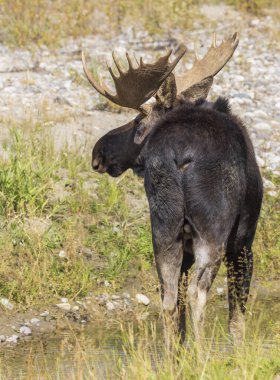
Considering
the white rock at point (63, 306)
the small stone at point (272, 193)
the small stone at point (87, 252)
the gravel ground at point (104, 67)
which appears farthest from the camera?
the gravel ground at point (104, 67)

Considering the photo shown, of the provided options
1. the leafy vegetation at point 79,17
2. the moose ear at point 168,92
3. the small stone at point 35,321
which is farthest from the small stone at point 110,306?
the leafy vegetation at point 79,17

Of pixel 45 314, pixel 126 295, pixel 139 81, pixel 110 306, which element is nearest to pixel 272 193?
pixel 126 295

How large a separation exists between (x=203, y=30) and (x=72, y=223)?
910 centimetres

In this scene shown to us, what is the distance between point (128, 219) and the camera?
10.5 m

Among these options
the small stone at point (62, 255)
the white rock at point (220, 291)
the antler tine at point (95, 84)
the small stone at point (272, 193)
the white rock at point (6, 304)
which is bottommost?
the white rock at point (220, 291)

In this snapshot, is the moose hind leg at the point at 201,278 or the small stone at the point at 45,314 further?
the small stone at the point at 45,314

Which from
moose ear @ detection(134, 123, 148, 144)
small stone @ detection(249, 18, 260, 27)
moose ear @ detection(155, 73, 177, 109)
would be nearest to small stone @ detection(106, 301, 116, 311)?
moose ear @ detection(134, 123, 148, 144)

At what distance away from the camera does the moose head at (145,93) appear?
298 inches

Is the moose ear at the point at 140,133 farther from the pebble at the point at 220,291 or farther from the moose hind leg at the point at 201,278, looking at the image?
the pebble at the point at 220,291

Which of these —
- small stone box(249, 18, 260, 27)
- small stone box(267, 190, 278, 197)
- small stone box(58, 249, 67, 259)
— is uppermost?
small stone box(249, 18, 260, 27)

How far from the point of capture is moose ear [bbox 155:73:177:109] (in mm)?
7531

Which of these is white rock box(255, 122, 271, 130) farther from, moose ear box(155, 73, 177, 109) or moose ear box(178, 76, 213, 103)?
moose ear box(155, 73, 177, 109)

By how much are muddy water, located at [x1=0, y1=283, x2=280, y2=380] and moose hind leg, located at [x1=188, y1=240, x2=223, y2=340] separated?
0.39 m

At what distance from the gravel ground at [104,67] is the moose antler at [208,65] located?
11.1 feet
